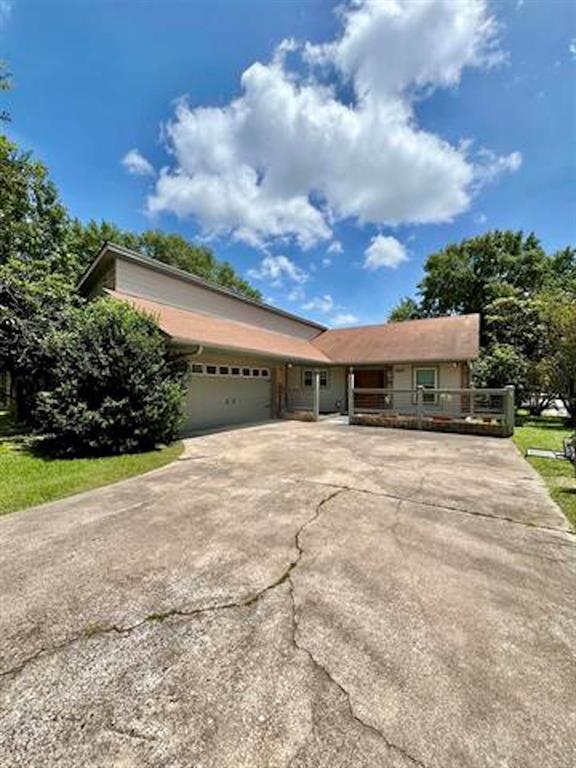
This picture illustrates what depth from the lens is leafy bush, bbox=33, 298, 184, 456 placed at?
7.88 metres

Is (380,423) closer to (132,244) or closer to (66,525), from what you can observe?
(66,525)

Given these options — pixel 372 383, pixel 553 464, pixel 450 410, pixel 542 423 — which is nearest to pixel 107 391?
pixel 553 464

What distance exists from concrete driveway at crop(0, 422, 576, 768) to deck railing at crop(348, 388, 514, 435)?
6.98 metres

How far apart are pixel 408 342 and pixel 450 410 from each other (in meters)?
4.26

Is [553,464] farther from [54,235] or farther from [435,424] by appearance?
[54,235]

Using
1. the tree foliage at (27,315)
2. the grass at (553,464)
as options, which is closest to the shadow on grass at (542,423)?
the grass at (553,464)

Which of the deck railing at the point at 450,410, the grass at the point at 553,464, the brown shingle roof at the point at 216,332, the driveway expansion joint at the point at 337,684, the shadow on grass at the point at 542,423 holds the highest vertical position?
the brown shingle roof at the point at 216,332

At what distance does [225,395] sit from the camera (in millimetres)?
13219

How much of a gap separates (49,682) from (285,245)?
1098 inches

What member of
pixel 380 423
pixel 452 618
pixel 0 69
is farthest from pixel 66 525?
pixel 0 69

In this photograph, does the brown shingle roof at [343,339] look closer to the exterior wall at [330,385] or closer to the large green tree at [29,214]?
the exterior wall at [330,385]

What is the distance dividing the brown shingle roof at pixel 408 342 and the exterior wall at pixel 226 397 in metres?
4.75

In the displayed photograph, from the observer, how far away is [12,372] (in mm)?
12891

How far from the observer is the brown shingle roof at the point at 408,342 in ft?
49.9
